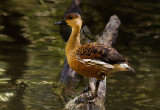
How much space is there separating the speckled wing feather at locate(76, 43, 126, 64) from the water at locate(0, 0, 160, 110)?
2039mm

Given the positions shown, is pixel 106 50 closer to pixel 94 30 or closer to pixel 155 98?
pixel 155 98

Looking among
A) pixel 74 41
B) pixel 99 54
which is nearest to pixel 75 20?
pixel 74 41

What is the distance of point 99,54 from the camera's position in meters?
5.91

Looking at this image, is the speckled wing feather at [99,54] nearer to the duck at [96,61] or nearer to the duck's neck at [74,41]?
the duck at [96,61]

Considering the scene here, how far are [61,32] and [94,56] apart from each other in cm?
675

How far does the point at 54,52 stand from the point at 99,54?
4.96 metres

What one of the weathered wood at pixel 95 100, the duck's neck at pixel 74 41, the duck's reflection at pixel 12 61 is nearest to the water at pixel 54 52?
the duck's reflection at pixel 12 61

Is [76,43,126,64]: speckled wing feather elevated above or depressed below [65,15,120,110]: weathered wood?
above

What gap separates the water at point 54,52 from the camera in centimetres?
808

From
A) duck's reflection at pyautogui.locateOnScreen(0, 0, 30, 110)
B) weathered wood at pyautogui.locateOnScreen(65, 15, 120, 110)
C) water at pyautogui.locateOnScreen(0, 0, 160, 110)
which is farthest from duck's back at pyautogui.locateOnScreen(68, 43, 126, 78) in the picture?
duck's reflection at pyautogui.locateOnScreen(0, 0, 30, 110)

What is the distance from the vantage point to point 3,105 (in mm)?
7551

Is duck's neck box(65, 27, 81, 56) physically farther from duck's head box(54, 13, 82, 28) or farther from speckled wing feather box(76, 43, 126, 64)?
speckled wing feather box(76, 43, 126, 64)

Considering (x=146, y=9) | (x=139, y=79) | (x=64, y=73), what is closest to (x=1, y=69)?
(x=64, y=73)

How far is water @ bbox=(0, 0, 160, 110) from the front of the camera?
808 centimetres
